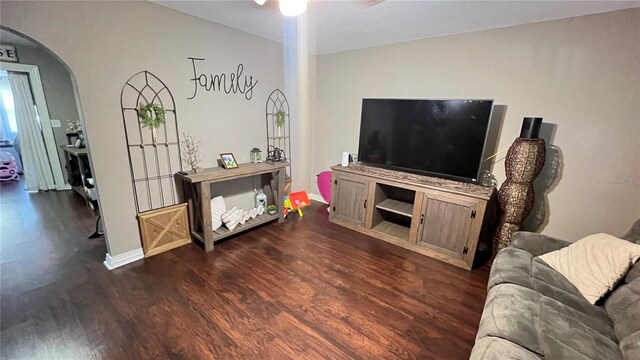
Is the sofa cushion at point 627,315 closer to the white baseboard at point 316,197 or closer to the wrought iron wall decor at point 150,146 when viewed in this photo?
the white baseboard at point 316,197

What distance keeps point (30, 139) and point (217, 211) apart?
3870mm

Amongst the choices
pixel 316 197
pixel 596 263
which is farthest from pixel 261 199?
pixel 596 263

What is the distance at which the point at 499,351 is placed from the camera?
1.02 m

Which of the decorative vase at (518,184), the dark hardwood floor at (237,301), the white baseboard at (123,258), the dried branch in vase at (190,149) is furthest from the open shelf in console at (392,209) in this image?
the white baseboard at (123,258)

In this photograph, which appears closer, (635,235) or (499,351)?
(499,351)

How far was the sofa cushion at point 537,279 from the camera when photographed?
53.1 inches

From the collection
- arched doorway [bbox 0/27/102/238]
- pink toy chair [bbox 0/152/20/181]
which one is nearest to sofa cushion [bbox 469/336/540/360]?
arched doorway [bbox 0/27/102/238]

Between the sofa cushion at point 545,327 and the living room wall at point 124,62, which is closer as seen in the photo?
the sofa cushion at point 545,327

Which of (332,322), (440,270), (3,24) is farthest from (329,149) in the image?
(3,24)

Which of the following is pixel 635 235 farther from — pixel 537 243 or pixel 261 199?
pixel 261 199

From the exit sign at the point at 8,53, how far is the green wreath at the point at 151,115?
11.2 ft

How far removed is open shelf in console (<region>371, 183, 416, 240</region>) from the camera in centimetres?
280

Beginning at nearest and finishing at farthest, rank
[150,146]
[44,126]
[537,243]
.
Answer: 1. [537,243]
2. [150,146]
3. [44,126]

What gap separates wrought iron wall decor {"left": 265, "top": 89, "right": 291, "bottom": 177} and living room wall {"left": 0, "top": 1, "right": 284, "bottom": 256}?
437 millimetres
